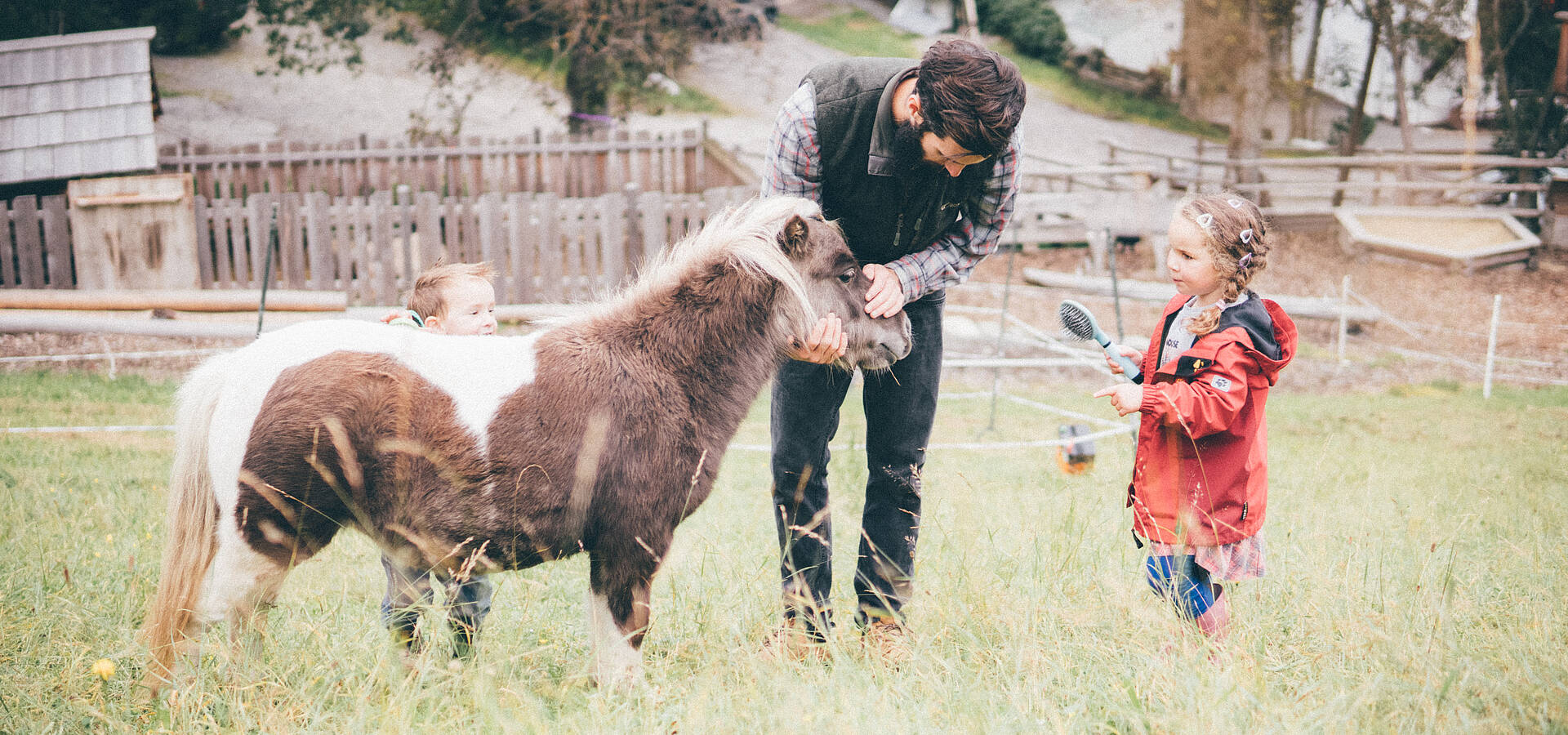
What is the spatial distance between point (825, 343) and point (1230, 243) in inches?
52.7

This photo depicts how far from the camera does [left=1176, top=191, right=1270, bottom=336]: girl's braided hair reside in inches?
108

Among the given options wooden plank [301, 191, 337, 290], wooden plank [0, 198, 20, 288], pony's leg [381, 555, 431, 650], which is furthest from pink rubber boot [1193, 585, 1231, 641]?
wooden plank [0, 198, 20, 288]

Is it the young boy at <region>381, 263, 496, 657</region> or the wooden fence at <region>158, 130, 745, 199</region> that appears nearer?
the young boy at <region>381, 263, 496, 657</region>

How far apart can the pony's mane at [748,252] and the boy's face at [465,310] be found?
717 mm

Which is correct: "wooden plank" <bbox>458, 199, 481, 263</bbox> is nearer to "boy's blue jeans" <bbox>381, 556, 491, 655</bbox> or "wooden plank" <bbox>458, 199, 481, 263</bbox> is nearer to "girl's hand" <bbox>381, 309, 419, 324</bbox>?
"girl's hand" <bbox>381, 309, 419, 324</bbox>

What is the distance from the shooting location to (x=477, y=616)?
3.12m

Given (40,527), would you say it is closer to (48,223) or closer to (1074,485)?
(1074,485)

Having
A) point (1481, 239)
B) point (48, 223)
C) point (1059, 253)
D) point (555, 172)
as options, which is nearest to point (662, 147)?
point (555, 172)

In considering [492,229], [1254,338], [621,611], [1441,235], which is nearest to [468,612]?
[621,611]

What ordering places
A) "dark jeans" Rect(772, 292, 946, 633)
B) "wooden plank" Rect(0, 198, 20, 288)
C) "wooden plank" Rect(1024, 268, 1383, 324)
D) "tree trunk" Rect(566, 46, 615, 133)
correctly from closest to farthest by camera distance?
"dark jeans" Rect(772, 292, 946, 633)
"wooden plank" Rect(0, 198, 20, 288)
"wooden plank" Rect(1024, 268, 1383, 324)
"tree trunk" Rect(566, 46, 615, 133)

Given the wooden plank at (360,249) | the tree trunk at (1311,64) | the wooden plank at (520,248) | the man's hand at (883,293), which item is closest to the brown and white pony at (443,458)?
the man's hand at (883,293)

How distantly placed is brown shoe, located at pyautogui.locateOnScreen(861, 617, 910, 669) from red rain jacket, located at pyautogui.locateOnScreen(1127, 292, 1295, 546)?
2.95ft

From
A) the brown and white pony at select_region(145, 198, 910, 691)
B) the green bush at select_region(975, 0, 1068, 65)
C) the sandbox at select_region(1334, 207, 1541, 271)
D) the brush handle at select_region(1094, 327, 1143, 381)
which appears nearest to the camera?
the brown and white pony at select_region(145, 198, 910, 691)

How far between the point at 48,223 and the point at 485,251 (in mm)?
4393
